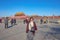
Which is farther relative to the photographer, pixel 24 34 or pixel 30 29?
pixel 24 34

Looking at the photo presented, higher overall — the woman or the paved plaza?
the woman

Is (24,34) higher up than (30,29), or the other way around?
(30,29)

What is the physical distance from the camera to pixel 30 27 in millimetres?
9008

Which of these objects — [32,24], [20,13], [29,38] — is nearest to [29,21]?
[32,24]

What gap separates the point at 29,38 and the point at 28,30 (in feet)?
1.74

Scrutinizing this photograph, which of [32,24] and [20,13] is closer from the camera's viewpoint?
[32,24]

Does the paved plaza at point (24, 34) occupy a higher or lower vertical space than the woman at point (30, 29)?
lower

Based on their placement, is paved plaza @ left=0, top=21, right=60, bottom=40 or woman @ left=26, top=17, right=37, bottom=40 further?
paved plaza @ left=0, top=21, right=60, bottom=40

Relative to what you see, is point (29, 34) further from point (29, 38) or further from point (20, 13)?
point (20, 13)

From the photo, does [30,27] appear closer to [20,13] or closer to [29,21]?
[29,21]

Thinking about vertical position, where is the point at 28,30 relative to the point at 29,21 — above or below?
below

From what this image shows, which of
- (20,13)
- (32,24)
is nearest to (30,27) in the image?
(32,24)

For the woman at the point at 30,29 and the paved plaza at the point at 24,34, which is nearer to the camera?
the woman at the point at 30,29

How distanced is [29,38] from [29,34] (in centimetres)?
29
